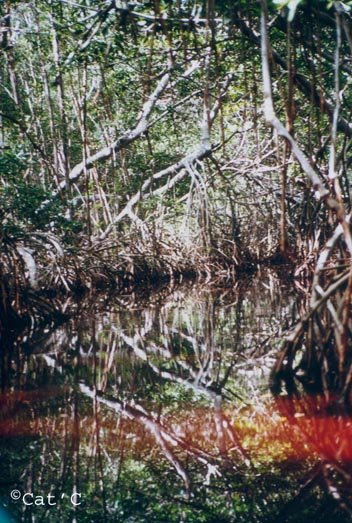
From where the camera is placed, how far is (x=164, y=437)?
2.36 m

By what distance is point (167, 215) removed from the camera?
37.1 ft

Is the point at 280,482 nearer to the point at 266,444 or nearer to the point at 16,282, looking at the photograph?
the point at 266,444

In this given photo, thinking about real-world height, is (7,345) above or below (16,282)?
below

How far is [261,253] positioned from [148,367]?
26.3 feet

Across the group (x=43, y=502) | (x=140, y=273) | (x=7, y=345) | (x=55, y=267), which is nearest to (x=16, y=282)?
(x=7, y=345)

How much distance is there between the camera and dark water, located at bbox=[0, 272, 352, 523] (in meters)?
1.75

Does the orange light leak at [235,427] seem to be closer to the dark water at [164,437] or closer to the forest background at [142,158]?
the dark water at [164,437]

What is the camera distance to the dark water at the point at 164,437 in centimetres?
175

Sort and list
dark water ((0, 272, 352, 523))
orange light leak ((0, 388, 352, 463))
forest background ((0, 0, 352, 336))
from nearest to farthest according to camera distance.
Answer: dark water ((0, 272, 352, 523))
orange light leak ((0, 388, 352, 463))
forest background ((0, 0, 352, 336))

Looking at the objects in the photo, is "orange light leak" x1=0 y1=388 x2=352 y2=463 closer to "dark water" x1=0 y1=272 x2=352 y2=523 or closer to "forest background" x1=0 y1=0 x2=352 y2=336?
"dark water" x1=0 y1=272 x2=352 y2=523

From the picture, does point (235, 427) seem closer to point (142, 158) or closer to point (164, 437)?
point (164, 437)

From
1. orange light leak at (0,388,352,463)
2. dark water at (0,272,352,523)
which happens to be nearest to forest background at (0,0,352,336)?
dark water at (0,272,352,523)

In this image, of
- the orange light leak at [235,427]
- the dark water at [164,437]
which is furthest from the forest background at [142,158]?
the orange light leak at [235,427]

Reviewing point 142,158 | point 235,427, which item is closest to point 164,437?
point 235,427
